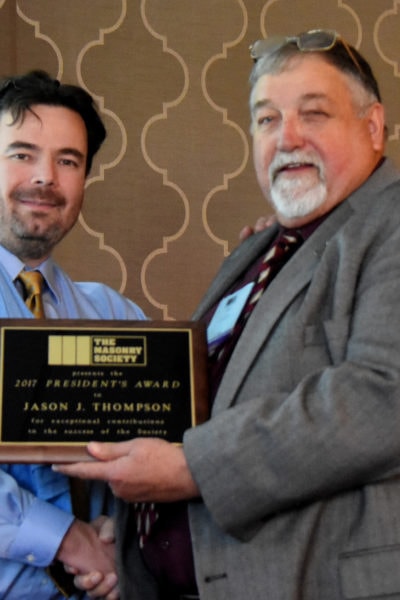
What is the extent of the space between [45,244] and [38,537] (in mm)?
606

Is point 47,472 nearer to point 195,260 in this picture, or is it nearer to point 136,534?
point 136,534

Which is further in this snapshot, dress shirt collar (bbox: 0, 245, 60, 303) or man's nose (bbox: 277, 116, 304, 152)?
dress shirt collar (bbox: 0, 245, 60, 303)

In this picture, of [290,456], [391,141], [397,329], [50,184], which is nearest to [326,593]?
[290,456]

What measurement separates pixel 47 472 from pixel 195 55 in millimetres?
1556

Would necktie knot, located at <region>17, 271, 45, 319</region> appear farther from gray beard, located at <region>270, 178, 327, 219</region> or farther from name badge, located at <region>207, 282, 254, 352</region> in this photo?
gray beard, located at <region>270, 178, 327, 219</region>

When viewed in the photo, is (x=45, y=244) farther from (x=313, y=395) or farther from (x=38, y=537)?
(x=313, y=395)

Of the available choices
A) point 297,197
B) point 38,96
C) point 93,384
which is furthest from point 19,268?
point 297,197

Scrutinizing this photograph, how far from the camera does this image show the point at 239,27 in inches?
118

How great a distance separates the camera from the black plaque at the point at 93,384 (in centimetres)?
159

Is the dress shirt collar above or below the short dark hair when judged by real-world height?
below

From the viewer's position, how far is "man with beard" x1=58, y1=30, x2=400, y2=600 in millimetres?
1446

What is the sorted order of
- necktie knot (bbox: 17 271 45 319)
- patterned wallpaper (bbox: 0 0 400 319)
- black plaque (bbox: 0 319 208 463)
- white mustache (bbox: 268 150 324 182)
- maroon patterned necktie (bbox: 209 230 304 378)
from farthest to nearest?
patterned wallpaper (bbox: 0 0 400 319) → necktie knot (bbox: 17 271 45 319) → white mustache (bbox: 268 150 324 182) → maroon patterned necktie (bbox: 209 230 304 378) → black plaque (bbox: 0 319 208 463)

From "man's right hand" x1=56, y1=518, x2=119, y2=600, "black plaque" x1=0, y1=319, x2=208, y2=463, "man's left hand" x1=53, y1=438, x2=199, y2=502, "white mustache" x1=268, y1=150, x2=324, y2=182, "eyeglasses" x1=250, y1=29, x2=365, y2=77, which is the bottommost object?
"man's right hand" x1=56, y1=518, x2=119, y2=600

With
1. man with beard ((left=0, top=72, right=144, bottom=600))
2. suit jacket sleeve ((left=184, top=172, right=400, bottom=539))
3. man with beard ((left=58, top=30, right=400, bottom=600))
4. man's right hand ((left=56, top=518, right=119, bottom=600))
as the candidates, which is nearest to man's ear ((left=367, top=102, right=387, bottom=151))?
man with beard ((left=58, top=30, right=400, bottom=600))
